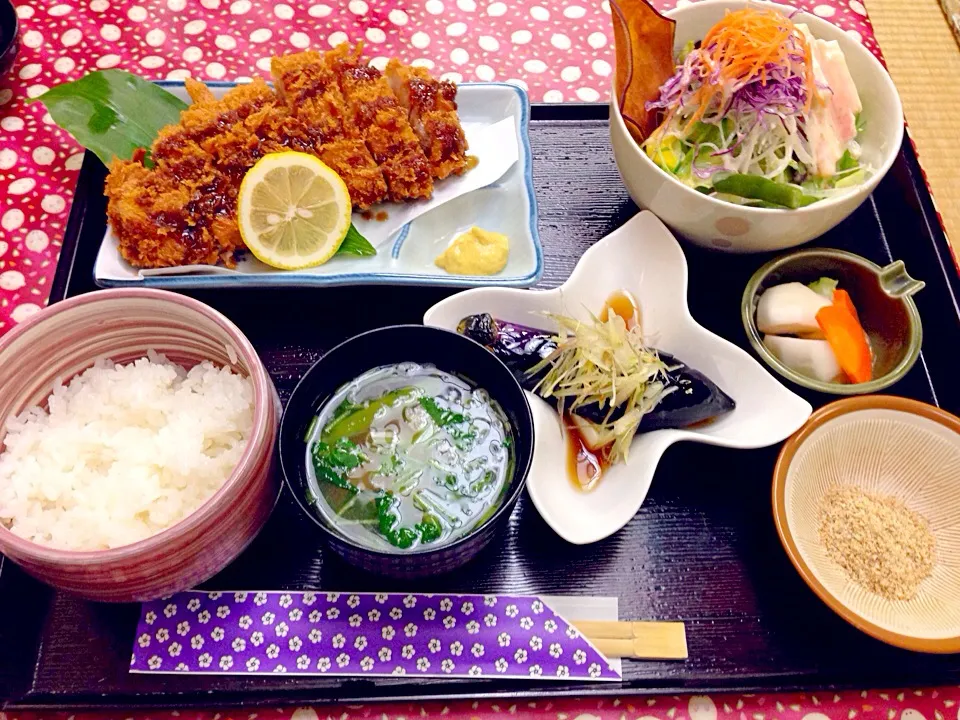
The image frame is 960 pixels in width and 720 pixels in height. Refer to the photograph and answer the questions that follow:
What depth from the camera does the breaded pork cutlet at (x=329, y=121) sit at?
1957mm

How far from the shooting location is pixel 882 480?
163cm

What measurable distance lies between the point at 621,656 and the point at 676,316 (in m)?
0.82

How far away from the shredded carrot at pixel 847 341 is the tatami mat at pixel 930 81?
0.84 metres

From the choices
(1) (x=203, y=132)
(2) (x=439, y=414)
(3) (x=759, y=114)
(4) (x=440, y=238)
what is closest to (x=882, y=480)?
(3) (x=759, y=114)

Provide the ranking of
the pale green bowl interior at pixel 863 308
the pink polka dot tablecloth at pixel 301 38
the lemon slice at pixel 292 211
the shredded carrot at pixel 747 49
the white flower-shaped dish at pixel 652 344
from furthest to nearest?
the pink polka dot tablecloth at pixel 301 38, the lemon slice at pixel 292 211, the shredded carrot at pixel 747 49, the pale green bowl interior at pixel 863 308, the white flower-shaped dish at pixel 652 344

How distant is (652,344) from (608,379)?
225 mm

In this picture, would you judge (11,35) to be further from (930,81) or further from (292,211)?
(930,81)

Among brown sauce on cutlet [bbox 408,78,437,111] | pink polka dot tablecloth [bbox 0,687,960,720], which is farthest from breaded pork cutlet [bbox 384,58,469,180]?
pink polka dot tablecloth [bbox 0,687,960,720]

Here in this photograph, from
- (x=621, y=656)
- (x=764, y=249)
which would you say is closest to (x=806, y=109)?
(x=764, y=249)

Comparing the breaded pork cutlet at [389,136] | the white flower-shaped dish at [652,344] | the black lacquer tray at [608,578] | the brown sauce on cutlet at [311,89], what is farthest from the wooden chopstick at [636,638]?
the brown sauce on cutlet at [311,89]

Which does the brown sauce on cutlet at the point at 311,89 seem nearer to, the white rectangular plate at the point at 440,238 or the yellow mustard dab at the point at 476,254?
the white rectangular plate at the point at 440,238

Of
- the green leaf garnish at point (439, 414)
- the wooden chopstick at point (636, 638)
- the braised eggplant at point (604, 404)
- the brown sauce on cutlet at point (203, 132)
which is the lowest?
the wooden chopstick at point (636, 638)

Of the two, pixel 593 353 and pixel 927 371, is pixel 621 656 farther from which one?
pixel 927 371

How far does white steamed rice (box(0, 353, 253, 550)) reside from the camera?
4.27ft
